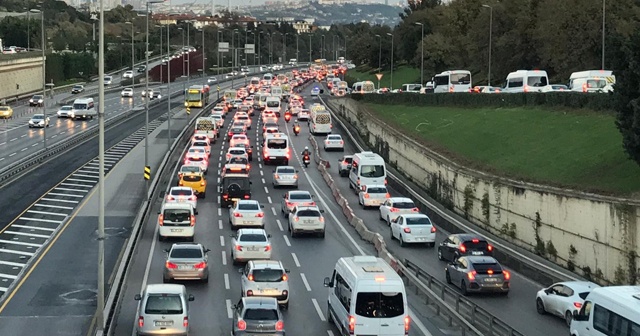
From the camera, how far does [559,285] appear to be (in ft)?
102

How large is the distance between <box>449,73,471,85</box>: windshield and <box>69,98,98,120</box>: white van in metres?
35.4

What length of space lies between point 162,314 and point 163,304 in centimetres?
30

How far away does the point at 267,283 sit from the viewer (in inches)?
1264

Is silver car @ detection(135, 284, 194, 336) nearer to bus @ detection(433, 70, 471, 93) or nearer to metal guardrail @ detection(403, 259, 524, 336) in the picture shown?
metal guardrail @ detection(403, 259, 524, 336)

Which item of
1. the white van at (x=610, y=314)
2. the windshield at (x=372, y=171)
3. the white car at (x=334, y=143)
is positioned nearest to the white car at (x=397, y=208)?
the windshield at (x=372, y=171)

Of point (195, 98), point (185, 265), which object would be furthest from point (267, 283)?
point (195, 98)

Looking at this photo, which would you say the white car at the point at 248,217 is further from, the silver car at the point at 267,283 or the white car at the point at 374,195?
the silver car at the point at 267,283

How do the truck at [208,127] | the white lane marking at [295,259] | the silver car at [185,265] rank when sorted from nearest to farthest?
the silver car at [185,265], the white lane marking at [295,259], the truck at [208,127]

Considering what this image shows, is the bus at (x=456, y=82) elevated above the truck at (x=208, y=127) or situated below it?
above

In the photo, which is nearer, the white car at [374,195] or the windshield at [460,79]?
the white car at [374,195]

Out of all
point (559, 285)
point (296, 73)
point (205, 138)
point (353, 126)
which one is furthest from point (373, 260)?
point (296, 73)

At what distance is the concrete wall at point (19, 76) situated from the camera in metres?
124

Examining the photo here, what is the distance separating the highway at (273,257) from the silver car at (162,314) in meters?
1.94

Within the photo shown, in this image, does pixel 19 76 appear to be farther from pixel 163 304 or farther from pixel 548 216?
pixel 163 304
